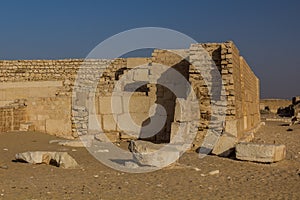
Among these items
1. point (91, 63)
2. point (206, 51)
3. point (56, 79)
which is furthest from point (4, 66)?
point (206, 51)

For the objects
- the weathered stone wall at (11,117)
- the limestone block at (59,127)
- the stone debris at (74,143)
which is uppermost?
the weathered stone wall at (11,117)

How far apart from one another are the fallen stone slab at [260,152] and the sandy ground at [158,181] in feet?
0.55

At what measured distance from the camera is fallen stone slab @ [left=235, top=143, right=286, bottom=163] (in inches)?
352

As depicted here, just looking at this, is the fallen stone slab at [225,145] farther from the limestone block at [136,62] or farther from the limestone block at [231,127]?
the limestone block at [136,62]

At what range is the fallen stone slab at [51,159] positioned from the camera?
789 cm

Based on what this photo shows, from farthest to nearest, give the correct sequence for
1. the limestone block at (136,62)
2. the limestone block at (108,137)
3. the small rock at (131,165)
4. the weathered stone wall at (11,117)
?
1. the limestone block at (136,62)
2. the limestone block at (108,137)
3. the weathered stone wall at (11,117)
4. the small rock at (131,165)

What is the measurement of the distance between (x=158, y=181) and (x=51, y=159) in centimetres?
245

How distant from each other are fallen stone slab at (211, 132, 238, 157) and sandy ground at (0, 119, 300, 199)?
49 cm

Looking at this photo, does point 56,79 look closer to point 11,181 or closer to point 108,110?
point 108,110

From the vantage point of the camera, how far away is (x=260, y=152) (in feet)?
29.5

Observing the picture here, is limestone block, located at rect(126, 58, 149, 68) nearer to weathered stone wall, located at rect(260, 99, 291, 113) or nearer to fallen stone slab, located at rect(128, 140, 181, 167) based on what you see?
fallen stone slab, located at rect(128, 140, 181, 167)

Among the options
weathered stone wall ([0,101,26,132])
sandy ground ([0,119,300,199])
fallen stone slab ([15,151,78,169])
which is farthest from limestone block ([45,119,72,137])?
fallen stone slab ([15,151,78,169])

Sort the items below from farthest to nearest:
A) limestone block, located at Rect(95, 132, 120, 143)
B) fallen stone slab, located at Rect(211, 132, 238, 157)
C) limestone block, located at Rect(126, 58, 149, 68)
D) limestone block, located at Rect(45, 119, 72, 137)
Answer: limestone block, located at Rect(126, 58, 149, 68) → limestone block, located at Rect(45, 119, 72, 137) → limestone block, located at Rect(95, 132, 120, 143) → fallen stone slab, located at Rect(211, 132, 238, 157)

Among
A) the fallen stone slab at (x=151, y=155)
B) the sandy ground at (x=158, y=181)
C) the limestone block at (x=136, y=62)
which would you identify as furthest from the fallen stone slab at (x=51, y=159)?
the limestone block at (x=136, y=62)
